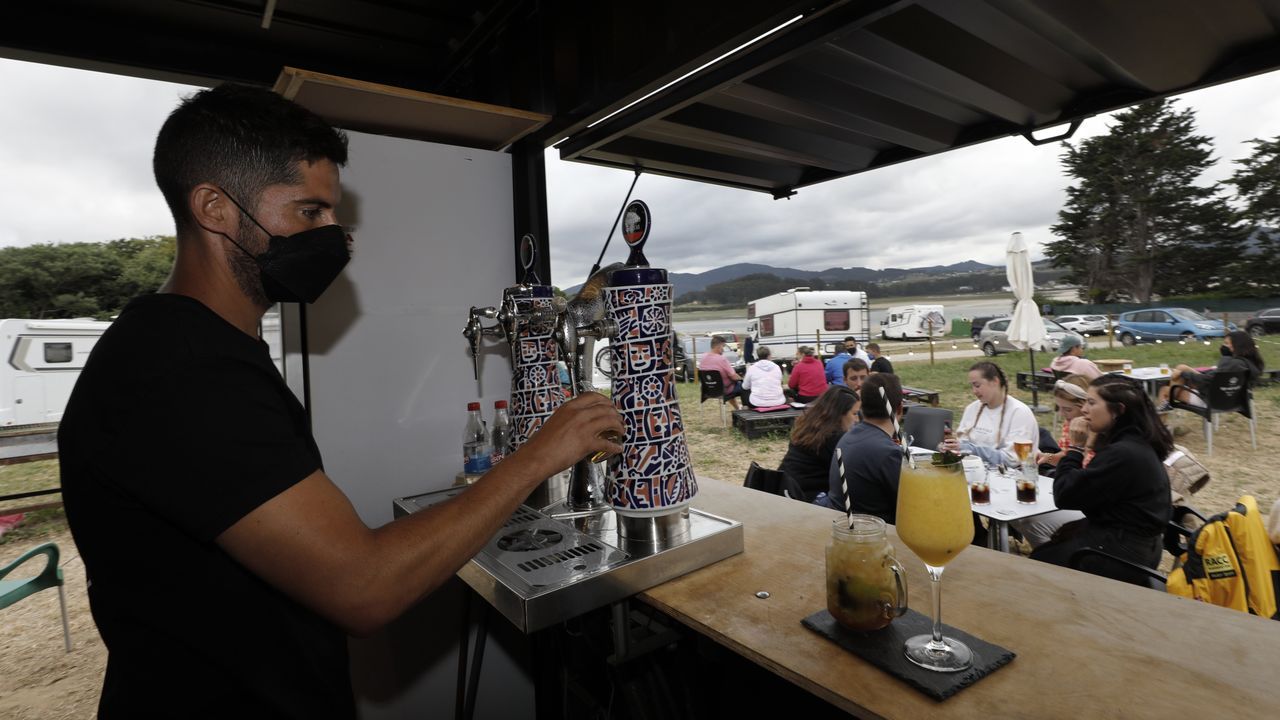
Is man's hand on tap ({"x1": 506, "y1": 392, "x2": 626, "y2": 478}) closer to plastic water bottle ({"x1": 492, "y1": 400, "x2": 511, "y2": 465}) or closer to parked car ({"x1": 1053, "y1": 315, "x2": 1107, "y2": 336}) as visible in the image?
plastic water bottle ({"x1": 492, "y1": 400, "x2": 511, "y2": 465})

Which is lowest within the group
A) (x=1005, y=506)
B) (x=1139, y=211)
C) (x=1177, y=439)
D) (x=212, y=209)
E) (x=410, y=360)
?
(x=1177, y=439)

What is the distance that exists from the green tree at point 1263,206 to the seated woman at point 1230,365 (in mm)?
1026

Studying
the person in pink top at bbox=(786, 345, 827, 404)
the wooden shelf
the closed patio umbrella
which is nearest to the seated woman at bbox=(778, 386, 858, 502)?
the wooden shelf

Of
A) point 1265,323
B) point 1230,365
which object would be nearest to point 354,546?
point 1230,365

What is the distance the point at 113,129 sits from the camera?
240 cm

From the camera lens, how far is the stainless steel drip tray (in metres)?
0.94

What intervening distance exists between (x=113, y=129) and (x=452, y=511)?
2.82 m

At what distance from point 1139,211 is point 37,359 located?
9.71 meters

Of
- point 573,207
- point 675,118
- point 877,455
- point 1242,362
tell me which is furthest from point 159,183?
point 1242,362

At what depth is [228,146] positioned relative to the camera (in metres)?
0.81

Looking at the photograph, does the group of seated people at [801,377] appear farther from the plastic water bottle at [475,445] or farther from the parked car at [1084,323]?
the plastic water bottle at [475,445]

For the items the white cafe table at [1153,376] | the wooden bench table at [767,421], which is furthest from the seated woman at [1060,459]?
the white cafe table at [1153,376]

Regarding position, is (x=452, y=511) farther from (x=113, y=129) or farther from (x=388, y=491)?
(x=113, y=129)

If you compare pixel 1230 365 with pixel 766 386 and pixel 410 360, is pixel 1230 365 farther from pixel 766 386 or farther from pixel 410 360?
pixel 410 360
